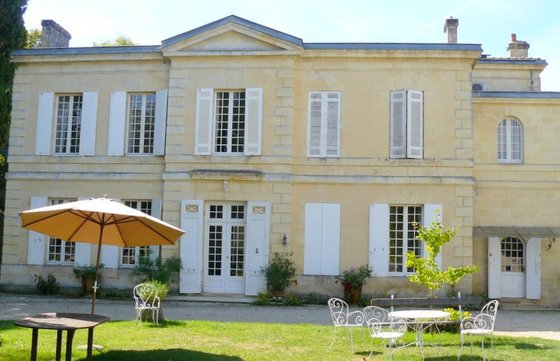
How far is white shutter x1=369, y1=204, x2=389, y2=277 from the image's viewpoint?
14859 millimetres

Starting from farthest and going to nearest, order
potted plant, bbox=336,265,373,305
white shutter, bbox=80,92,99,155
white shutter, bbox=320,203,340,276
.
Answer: white shutter, bbox=80,92,99,155
white shutter, bbox=320,203,340,276
potted plant, bbox=336,265,373,305

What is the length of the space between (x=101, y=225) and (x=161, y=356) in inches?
76.1

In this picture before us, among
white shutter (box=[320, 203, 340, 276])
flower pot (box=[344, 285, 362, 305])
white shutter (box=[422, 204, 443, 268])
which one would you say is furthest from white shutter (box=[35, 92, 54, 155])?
white shutter (box=[422, 204, 443, 268])

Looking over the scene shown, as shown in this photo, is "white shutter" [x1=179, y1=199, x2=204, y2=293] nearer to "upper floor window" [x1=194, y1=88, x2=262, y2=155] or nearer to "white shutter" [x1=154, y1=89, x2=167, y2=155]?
"upper floor window" [x1=194, y1=88, x2=262, y2=155]

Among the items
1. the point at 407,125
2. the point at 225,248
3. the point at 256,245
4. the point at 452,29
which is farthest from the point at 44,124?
the point at 452,29

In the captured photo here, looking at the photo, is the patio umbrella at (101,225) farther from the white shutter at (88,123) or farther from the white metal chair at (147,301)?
the white shutter at (88,123)

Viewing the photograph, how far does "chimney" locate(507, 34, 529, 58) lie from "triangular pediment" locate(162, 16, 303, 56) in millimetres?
9100

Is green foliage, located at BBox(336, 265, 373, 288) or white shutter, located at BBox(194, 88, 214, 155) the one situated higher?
white shutter, located at BBox(194, 88, 214, 155)

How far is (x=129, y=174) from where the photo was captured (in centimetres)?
1577

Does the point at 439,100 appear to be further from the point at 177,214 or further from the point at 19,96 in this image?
the point at 19,96

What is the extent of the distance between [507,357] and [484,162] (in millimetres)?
8364

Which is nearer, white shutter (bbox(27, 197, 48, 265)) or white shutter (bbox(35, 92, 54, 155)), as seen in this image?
white shutter (bbox(27, 197, 48, 265))

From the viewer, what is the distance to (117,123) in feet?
52.6

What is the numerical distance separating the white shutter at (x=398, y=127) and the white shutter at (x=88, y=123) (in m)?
7.63
